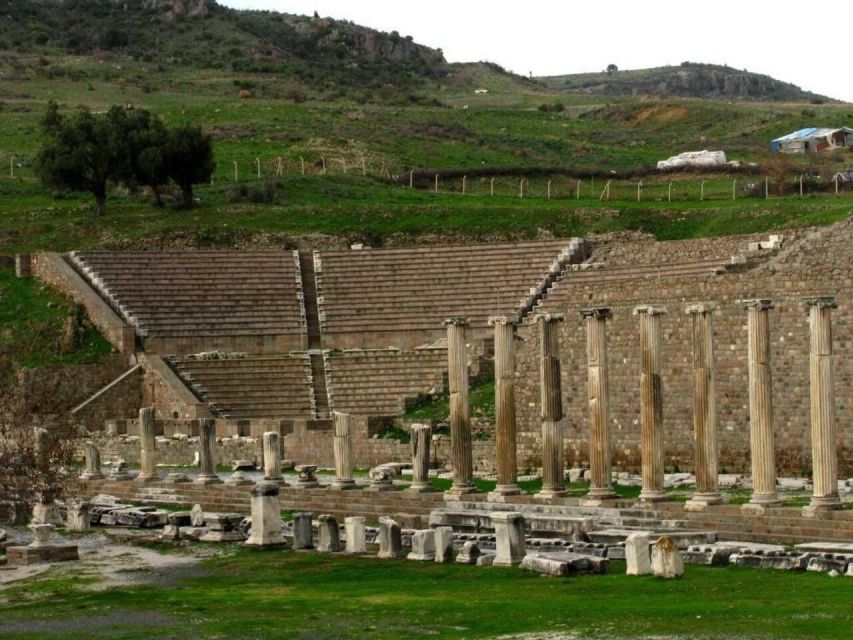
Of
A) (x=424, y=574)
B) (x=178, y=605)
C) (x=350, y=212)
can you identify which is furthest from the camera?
(x=350, y=212)

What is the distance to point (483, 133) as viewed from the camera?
11681cm

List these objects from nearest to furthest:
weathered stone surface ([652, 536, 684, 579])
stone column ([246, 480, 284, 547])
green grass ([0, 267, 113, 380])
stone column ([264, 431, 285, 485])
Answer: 1. weathered stone surface ([652, 536, 684, 579])
2. stone column ([246, 480, 284, 547])
3. stone column ([264, 431, 285, 485])
4. green grass ([0, 267, 113, 380])

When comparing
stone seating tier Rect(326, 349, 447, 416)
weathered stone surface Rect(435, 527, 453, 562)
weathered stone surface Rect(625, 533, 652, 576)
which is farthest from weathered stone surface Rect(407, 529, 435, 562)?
stone seating tier Rect(326, 349, 447, 416)

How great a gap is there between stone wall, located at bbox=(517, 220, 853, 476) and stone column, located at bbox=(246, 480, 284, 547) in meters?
12.2

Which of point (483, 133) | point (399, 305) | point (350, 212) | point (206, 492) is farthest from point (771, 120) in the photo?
point (206, 492)

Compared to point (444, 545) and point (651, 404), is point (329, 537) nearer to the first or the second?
point (444, 545)

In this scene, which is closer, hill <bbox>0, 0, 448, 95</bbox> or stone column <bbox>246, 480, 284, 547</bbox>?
stone column <bbox>246, 480, 284, 547</bbox>

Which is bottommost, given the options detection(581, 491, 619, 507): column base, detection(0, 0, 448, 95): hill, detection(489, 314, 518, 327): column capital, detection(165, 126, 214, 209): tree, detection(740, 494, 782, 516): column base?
detection(581, 491, 619, 507): column base

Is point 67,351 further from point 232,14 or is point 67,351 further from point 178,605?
point 232,14

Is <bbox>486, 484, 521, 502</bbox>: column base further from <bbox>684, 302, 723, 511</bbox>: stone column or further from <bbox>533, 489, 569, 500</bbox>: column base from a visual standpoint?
<bbox>684, 302, 723, 511</bbox>: stone column

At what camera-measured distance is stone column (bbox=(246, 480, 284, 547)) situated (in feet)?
144

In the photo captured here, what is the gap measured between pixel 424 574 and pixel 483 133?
80524mm

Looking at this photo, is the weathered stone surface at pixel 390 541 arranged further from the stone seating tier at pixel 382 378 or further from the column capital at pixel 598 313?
the stone seating tier at pixel 382 378

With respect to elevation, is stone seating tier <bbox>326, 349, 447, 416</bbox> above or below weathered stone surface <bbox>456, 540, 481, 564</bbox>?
above
